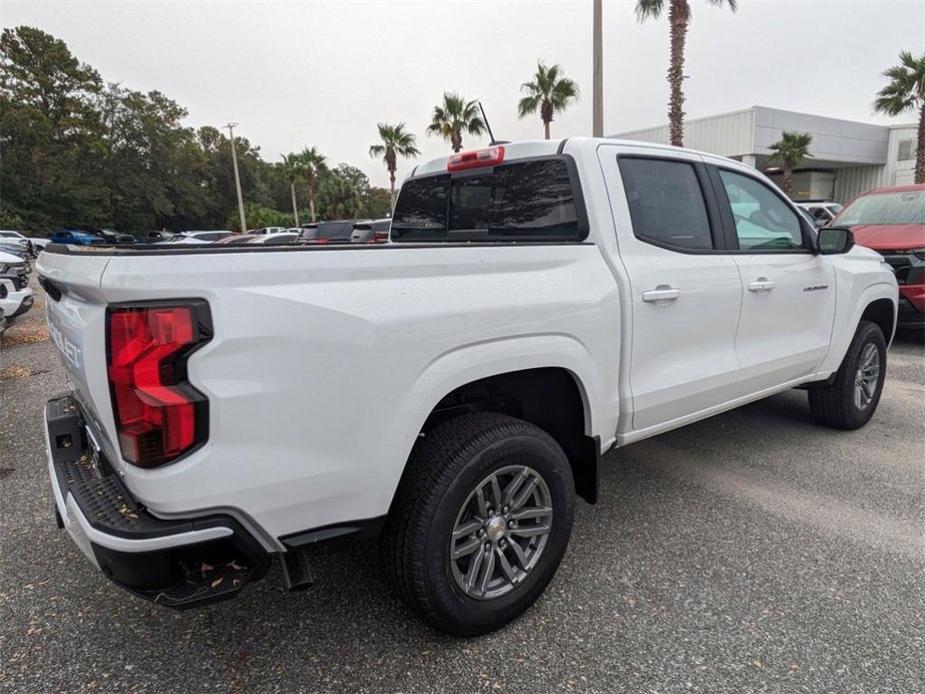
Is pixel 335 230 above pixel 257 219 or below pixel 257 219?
below

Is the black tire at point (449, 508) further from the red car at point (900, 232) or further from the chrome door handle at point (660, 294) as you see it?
the red car at point (900, 232)

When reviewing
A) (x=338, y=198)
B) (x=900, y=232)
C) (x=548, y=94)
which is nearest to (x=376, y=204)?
(x=338, y=198)

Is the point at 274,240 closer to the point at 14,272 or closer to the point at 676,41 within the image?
the point at 14,272

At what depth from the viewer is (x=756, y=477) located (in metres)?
3.59

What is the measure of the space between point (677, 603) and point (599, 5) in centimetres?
1013

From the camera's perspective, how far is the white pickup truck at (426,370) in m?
1.56

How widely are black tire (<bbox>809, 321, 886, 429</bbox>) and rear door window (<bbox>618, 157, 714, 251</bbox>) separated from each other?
1.90 meters

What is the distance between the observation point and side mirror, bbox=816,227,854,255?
359cm

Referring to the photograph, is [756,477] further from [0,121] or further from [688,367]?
[0,121]

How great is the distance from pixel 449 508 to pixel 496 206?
1692 mm

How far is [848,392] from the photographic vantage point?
4.14 m

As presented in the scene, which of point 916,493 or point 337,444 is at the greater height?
point 337,444

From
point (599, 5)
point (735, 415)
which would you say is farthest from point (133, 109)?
point (735, 415)

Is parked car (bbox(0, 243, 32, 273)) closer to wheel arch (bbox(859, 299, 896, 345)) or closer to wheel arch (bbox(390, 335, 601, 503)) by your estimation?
wheel arch (bbox(390, 335, 601, 503))
